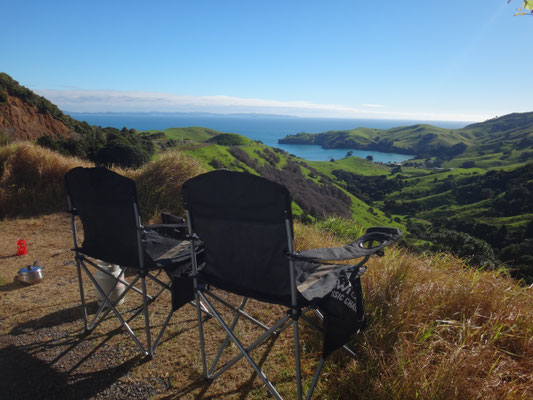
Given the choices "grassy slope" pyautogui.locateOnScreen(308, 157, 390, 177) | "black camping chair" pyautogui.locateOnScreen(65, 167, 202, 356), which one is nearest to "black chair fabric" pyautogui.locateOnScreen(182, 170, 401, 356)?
"black camping chair" pyautogui.locateOnScreen(65, 167, 202, 356)

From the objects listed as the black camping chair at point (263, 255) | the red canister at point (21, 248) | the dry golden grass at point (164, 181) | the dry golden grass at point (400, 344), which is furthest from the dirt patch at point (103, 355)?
the dry golden grass at point (164, 181)

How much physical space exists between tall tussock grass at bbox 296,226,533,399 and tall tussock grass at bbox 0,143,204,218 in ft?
14.2

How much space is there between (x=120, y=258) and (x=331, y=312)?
158cm

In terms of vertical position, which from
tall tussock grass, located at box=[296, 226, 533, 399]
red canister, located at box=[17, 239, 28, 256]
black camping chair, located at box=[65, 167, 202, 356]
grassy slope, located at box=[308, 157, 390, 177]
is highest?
black camping chair, located at box=[65, 167, 202, 356]

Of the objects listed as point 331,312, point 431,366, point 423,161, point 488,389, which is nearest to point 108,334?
point 331,312

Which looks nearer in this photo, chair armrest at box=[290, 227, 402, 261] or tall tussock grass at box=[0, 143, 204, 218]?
chair armrest at box=[290, 227, 402, 261]

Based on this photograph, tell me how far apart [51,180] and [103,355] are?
568cm

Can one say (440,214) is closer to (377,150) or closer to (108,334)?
(108,334)

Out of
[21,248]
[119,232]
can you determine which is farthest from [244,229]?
[21,248]

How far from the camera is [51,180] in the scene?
6781 mm

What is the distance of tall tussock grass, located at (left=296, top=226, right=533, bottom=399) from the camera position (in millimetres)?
1706

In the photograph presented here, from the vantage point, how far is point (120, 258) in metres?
2.41

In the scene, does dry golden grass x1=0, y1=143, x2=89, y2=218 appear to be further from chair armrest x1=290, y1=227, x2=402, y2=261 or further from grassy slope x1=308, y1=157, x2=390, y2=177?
grassy slope x1=308, y1=157, x2=390, y2=177

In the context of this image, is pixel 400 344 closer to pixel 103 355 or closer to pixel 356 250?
pixel 356 250
